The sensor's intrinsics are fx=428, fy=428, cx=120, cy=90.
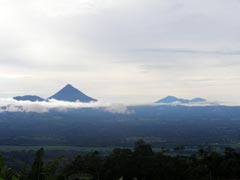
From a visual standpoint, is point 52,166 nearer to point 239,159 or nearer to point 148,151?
point 239,159

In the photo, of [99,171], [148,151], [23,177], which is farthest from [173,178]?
[23,177]

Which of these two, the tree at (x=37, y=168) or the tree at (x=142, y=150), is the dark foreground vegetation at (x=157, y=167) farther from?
the tree at (x=37, y=168)

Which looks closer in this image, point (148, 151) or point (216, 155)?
point (216, 155)

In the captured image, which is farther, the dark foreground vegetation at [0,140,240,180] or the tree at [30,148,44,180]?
the dark foreground vegetation at [0,140,240,180]

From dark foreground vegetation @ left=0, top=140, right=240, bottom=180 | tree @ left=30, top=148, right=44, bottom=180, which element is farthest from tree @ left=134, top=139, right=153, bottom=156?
tree @ left=30, top=148, right=44, bottom=180

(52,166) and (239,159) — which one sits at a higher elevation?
(52,166)

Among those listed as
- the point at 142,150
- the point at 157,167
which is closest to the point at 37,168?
the point at 157,167

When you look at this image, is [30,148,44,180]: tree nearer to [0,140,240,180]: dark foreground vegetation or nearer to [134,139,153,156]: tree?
[0,140,240,180]: dark foreground vegetation

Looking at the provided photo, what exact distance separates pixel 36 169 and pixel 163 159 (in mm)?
36126

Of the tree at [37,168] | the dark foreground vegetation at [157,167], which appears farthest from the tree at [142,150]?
the tree at [37,168]

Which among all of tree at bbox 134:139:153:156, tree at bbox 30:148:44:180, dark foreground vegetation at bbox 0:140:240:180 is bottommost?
dark foreground vegetation at bbox 0:140:240:180

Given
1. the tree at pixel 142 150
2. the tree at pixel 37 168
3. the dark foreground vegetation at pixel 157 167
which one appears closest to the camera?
the tree at pixel 37 168

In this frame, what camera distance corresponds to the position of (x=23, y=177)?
6914mm

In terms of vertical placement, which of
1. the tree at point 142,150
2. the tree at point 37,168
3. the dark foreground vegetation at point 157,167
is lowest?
the dark foreground vegetation at point 157,167
